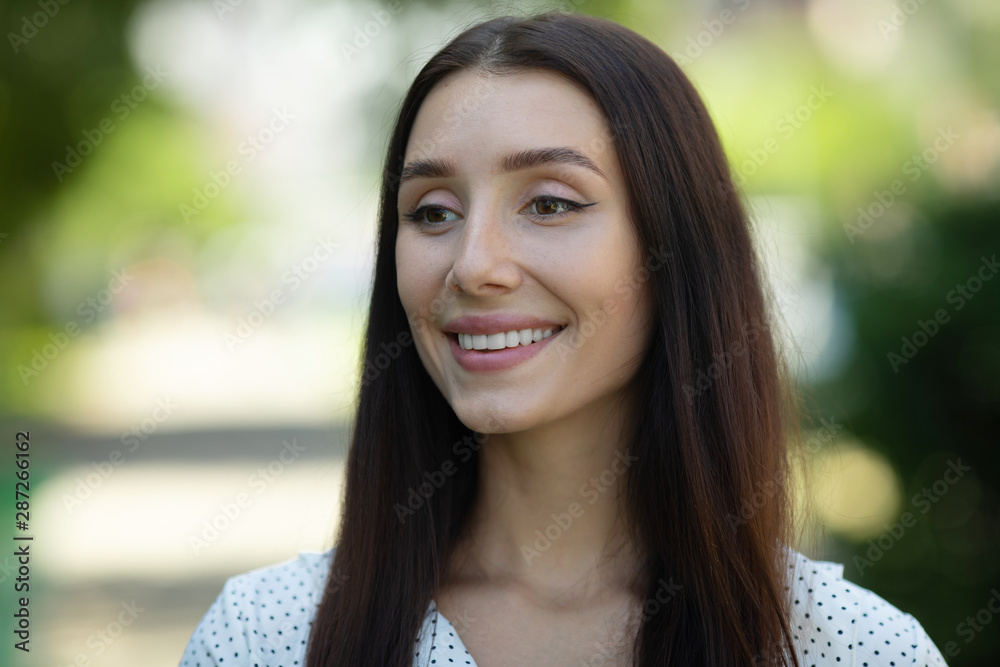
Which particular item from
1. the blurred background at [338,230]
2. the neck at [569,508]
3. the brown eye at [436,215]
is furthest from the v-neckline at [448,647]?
the brown eye at [436,215]

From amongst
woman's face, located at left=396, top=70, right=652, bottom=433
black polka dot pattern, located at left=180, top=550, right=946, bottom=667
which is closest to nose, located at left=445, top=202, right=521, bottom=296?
woman's face, located at left=396, top=70, right=652, bottom=433

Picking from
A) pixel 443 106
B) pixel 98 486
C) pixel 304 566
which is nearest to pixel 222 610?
pixel 304 566

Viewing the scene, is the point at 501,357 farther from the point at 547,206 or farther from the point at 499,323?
the point at 547,206

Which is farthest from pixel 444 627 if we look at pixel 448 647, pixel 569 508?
pixel 569 508

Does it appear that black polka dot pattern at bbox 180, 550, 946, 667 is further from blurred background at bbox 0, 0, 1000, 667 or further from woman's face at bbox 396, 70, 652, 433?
woman's face at bbox 396, 70, 652, 433

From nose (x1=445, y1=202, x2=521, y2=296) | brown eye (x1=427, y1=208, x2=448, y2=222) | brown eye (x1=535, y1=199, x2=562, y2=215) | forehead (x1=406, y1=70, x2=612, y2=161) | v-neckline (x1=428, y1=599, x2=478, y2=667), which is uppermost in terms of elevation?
forehead (x1=406, y1=70, x2=612, y2=161)

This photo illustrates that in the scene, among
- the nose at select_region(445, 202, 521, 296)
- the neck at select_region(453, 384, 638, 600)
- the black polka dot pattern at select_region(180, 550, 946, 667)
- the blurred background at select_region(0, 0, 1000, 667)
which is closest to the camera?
the nose at select_region(445, 202, 521, 296)

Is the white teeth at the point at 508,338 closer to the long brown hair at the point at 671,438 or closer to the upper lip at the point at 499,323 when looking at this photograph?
the upper lip at the point at 499,323

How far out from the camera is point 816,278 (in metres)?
4.11

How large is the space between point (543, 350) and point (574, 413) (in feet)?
0.81

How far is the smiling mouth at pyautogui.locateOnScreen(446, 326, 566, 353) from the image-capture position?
A: 2000 millimetres

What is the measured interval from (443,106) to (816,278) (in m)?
2.58

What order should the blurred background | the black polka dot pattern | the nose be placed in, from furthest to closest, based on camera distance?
the blurred background < the black polka dot pattern < the nose

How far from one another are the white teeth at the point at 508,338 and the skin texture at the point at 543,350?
38 millimetres
